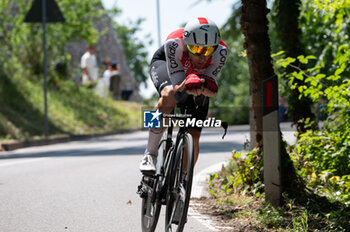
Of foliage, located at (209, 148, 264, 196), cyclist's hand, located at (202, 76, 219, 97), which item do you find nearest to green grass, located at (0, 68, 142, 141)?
foliage, located at (209, 148, 264, 196)

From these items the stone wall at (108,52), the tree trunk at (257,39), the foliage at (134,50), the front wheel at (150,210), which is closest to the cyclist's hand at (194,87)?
the front wheel at (150,210)

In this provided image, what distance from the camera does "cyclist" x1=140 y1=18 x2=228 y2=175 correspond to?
506 centimetres

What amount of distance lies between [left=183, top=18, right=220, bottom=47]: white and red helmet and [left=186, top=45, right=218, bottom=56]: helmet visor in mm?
65

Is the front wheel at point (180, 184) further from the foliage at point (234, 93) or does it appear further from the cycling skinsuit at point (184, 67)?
the foliage at point (234, 93)

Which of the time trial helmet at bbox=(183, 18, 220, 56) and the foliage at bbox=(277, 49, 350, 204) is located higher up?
the time trial helmet at bbox=(183, 18, 220, 56)

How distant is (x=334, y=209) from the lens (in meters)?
6.25

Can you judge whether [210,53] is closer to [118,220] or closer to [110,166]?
[118,220]

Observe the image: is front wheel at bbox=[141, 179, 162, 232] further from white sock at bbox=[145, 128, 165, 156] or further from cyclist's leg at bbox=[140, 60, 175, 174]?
white sock at bbox=[145, 128, 165, 156]

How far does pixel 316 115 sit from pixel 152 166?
20.3 feet

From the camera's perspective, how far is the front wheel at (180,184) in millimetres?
4840

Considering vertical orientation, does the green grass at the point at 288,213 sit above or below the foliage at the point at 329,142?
below

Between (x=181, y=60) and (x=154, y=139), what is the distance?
80cm

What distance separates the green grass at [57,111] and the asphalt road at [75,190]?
4.06 metres

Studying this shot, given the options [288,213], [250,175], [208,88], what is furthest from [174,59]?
[250,175]
